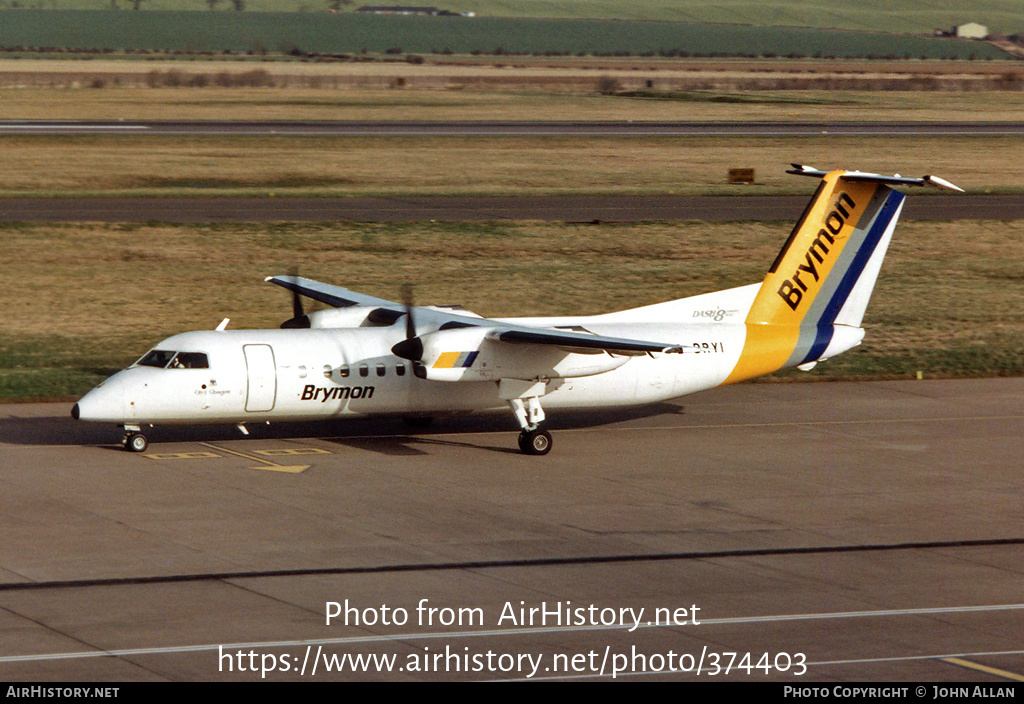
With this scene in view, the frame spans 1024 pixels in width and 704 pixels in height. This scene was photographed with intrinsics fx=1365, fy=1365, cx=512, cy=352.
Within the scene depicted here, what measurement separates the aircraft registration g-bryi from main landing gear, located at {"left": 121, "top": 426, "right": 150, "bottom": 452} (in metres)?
0.03

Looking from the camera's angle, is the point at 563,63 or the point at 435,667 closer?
the point at 435,667

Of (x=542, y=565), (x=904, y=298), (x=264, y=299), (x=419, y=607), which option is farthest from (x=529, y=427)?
(x=904, y=298)

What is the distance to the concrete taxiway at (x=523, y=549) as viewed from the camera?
14930 millimetres

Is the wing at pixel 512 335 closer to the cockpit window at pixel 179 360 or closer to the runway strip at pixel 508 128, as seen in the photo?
the cockpit window at pixel 179 360

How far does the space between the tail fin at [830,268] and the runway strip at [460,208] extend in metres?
24.8

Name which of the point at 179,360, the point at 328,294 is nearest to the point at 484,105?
the point at 328,294

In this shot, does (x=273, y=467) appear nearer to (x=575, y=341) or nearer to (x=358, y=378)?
(x=358, y=378)

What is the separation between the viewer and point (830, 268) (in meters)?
28.3

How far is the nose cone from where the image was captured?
23.7 metres

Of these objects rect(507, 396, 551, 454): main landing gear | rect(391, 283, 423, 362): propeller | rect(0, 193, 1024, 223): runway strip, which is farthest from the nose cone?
rect(0, 193, 1024, 223): runway strip

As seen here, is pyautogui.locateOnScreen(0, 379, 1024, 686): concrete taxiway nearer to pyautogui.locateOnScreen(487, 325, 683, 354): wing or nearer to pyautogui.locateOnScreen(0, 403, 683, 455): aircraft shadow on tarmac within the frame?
pyautogui.locateOnScreen(0, 403, 683, 455): aircraft shadow on tarmac

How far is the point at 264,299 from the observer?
42.1 metres

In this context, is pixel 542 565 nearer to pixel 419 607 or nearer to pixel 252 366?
pixel 419 607
